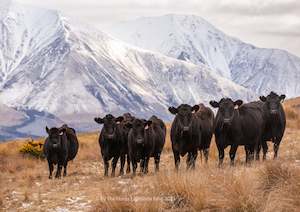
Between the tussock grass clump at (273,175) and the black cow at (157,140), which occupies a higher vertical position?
the black cow at (157,140)

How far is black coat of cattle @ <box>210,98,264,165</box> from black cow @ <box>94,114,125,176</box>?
4.07m

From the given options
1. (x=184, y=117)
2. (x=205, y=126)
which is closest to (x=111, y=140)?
(x=205, y=126)

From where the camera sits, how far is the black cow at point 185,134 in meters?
20.5

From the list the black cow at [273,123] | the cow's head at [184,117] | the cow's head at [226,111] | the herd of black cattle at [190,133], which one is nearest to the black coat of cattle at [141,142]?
the herd of black cattle at [190,133]

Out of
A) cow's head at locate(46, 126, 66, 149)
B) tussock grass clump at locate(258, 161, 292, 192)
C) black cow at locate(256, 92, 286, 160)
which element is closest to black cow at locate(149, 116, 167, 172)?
black cow at locate(256, 92, 286, 160)

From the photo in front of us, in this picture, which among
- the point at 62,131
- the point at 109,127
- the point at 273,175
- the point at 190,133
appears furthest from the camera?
the point at 62,131

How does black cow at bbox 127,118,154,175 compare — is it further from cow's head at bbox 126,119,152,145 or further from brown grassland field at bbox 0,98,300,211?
brown grassland field at bbox 0,98,300,211

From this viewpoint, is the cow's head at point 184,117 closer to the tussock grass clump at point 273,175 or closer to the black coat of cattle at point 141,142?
the black coat of cattle at point 141,142

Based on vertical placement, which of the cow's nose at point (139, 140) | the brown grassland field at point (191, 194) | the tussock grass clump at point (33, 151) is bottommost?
the brown grassland field at point (191, 194)

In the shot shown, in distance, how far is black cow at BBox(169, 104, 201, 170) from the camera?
67.3 ft

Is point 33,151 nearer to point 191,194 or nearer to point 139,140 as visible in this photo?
point 139,140

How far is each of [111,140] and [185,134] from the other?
4166 millimetres

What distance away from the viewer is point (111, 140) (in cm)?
2400

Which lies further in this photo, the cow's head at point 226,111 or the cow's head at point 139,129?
the cow's head at point 139,129
